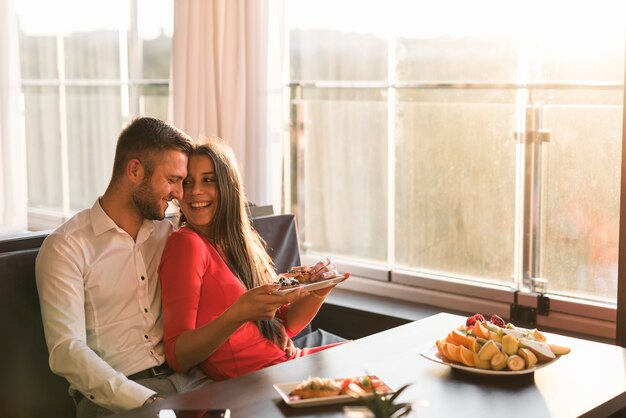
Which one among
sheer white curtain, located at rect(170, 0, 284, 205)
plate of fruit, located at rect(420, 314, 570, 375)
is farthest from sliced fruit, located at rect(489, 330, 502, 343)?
sheer white curtain, located at rect(170, 0, 284, 205)

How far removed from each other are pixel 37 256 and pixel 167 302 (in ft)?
1.29

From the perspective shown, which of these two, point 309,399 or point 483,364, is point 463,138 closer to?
point 483,364

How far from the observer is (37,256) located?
2467mm

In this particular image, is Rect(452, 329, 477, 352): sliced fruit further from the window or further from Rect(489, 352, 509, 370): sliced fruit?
the window

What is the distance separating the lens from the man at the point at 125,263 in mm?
2396

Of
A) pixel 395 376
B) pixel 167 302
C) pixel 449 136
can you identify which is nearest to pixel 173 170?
pixel 167 302

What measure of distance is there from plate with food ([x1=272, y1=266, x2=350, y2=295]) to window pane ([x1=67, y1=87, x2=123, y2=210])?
11.6ft

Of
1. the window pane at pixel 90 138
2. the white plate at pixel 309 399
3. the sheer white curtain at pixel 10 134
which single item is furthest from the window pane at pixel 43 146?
the white plate at pixel 309 399

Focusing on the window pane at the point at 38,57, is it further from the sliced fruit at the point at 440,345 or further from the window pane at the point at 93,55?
the sliced fruit at the point at 440,345

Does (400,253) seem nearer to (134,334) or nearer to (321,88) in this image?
(321,88)

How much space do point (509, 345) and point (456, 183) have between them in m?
1.65

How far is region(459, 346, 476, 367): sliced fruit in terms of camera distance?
2.16 meters

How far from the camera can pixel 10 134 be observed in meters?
5.47

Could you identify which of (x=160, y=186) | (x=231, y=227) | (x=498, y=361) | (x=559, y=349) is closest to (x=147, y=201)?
(x=160, y=186)
